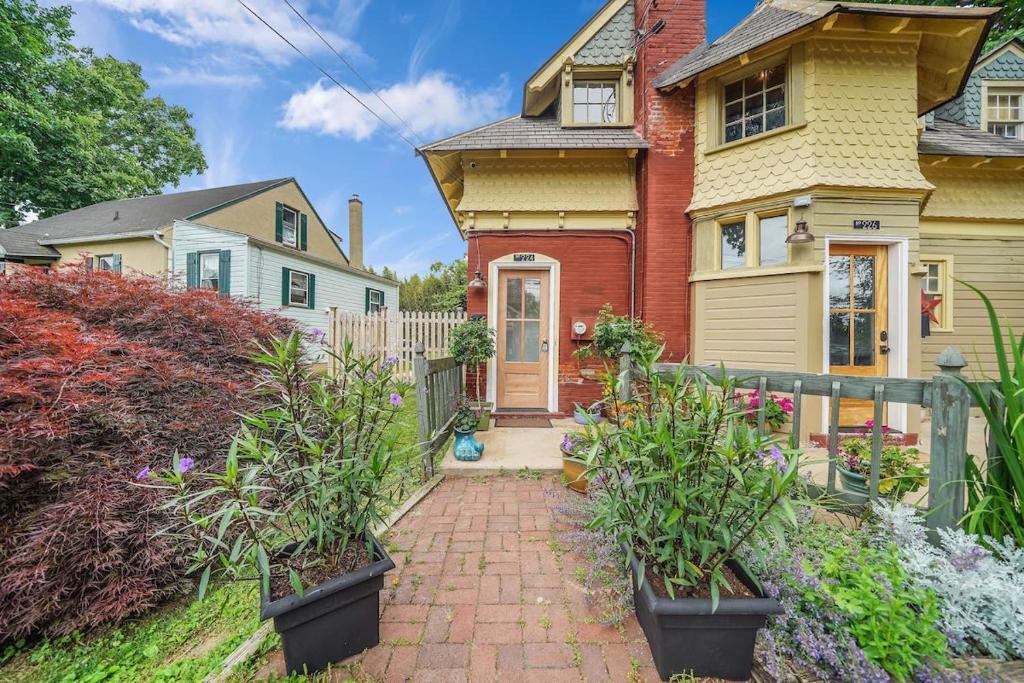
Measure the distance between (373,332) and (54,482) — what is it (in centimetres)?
544

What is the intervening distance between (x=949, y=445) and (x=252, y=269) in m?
12.3

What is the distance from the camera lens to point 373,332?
24.0 ft

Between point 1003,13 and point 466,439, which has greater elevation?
point 1003,13

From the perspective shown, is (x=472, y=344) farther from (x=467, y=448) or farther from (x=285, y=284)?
(x=285, y=284)

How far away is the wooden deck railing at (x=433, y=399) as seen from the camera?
3.56 m

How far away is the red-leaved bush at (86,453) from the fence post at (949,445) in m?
3.76

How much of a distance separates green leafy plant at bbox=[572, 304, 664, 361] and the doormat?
1.12 m

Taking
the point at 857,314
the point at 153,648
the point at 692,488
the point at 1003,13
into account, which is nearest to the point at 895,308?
the point at 857,314

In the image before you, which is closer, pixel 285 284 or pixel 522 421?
pixel 522 421

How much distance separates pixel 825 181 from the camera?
14.2 feet

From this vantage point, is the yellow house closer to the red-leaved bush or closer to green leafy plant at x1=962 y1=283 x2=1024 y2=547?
green leafy plant at x1=962 y1=283 x2=1024 y2=547

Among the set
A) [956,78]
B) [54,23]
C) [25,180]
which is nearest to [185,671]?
[956,78]

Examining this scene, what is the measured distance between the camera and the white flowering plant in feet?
4.67

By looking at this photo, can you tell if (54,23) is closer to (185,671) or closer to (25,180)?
(25,180)
